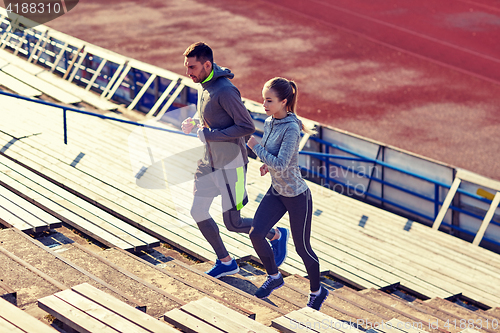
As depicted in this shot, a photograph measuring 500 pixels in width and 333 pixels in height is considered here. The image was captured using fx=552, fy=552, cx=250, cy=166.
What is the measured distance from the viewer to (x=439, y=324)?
575 cm

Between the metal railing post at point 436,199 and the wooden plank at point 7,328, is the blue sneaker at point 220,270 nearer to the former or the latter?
the wooden plank at point 7,328

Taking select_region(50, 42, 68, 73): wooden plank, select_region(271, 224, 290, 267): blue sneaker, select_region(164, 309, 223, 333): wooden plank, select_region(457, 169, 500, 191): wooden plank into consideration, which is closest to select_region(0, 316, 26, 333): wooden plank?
select_region(164, 309, 223, 333): wooden plank

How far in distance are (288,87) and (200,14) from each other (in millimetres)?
21654

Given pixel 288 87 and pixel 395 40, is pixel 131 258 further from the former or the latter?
pixel 395 40

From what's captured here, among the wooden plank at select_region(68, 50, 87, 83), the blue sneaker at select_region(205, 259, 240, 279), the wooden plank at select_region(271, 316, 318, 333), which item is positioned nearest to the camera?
the wooden plank at select_region(271, 316, 318, 333)

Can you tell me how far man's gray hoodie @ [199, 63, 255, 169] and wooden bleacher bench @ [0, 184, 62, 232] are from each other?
2012 millimetres

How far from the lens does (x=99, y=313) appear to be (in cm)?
380

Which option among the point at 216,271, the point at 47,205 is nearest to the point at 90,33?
the point at 47,205

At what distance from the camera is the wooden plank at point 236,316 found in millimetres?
3949

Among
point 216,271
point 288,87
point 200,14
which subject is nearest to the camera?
point 288,87

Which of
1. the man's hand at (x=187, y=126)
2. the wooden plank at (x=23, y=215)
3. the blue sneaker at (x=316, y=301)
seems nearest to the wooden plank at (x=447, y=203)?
the blue sneaker at (x=316, y=301)

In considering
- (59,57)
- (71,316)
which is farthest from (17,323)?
(59,57)

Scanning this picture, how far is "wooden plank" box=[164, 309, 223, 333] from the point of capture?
3852mm

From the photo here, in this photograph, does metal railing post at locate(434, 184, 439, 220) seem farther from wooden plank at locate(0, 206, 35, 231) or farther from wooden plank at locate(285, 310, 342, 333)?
wooden plank at locate(0, 206, 35, 231)
